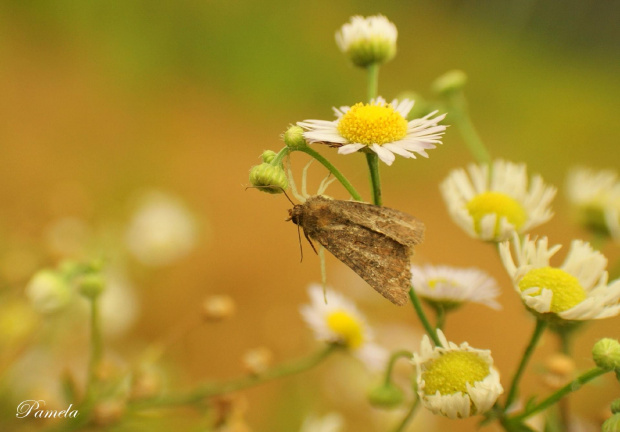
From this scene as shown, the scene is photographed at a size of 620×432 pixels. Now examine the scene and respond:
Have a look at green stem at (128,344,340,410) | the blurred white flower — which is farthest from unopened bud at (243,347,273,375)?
the blurred white flower

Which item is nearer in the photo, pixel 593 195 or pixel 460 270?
pixel 460 270

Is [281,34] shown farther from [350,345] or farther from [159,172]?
[350,345]

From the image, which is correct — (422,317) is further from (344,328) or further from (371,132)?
(344,328)

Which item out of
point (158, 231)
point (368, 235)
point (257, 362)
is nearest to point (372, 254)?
point (368, 235)

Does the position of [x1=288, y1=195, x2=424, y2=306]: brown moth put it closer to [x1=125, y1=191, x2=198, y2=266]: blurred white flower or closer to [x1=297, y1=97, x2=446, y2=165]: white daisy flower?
[x1=297, y1=97, x2=446, y2=165]: white daisy flower

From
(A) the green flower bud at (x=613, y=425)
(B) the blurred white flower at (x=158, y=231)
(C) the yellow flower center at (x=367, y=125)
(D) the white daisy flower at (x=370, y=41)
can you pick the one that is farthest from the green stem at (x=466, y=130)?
(B) the blurred white flower at (x=158, y=231)
